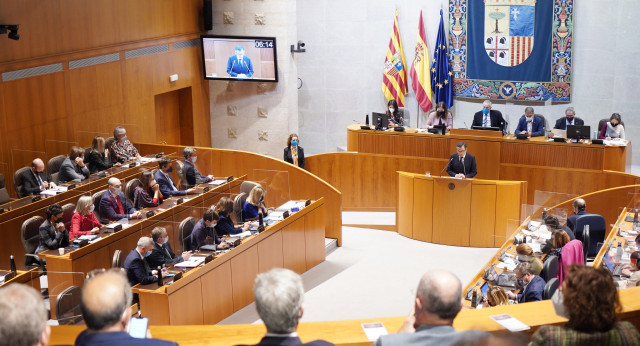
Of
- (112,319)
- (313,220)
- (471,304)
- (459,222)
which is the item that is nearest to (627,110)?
(459,222)

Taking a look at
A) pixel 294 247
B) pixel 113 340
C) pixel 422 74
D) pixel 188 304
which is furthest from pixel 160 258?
pixel 422 74

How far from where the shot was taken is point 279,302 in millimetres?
2453

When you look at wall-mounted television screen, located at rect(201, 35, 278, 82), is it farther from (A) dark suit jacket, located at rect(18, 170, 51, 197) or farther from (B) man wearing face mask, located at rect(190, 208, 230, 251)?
(B) man wearing face mask, located at rect(190, 208, 230, 251)

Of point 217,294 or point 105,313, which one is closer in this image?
point 105,313

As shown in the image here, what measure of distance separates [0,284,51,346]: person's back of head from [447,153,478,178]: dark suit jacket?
885 centimetres

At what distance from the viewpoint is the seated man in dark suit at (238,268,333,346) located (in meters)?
2.46

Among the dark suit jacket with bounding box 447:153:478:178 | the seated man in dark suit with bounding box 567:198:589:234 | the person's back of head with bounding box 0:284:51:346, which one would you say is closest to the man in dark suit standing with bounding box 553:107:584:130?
the dark suit jacket with bounding box 447:153:478:178

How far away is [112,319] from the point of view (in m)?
2.52

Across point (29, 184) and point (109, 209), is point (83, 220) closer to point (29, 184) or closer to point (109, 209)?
point (109, 209)

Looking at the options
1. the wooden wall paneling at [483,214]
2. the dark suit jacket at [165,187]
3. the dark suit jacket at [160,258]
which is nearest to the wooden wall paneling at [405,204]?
the wooden wall paneling at [483,214]

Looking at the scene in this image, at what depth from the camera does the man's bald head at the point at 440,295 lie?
8.59 feet

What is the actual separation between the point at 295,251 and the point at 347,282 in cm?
75

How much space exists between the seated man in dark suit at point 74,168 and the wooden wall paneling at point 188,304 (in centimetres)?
343

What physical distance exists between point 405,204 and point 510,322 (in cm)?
746
